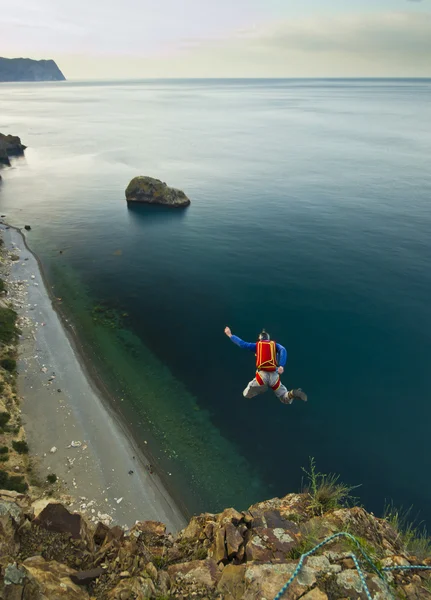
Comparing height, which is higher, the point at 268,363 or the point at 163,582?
the point at 268,363

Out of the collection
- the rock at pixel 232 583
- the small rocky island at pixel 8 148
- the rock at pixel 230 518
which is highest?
the small rocky island at pixel 8 148

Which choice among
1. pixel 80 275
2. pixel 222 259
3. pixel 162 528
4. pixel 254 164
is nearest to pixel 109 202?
pixel 80 275

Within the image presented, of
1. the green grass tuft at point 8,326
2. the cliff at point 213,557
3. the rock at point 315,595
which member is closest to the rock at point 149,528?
the cliff at point 213,557

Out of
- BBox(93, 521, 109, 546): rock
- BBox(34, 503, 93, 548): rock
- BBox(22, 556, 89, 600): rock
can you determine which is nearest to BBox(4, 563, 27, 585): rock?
BBox(22, 556, 89, 600): rock

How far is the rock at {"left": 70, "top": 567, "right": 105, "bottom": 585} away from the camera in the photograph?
8.64 m

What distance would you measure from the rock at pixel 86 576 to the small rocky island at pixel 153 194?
66.8 meters

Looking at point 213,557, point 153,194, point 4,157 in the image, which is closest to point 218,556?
point 213,557

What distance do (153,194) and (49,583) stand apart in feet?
231

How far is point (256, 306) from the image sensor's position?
39.3m

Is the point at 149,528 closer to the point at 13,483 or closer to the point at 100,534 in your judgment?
the point at 100,534

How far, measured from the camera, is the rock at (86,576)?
8641 millimetres

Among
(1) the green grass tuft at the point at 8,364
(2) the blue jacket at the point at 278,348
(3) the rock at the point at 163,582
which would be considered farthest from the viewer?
(1) the green grass tuft at the point at 8,364

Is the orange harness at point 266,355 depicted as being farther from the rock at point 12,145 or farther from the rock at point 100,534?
the rock at point 12,145

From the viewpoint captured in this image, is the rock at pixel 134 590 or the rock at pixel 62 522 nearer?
the rock at pixel 134 590
